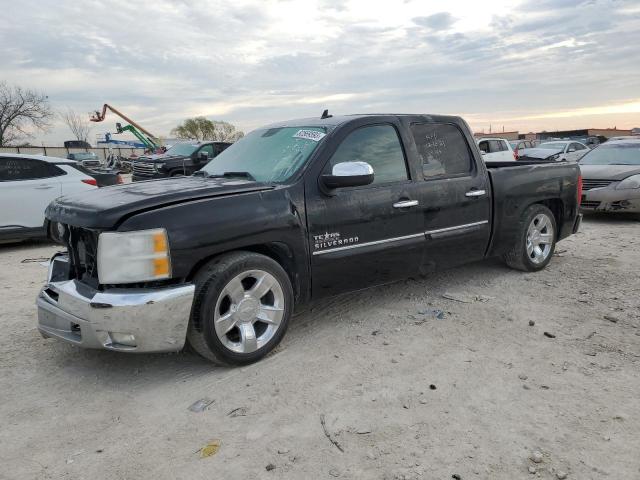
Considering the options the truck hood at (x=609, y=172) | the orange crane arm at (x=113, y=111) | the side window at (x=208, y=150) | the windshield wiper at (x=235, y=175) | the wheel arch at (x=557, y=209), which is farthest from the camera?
the orange crane arm at (x=113, y=111)

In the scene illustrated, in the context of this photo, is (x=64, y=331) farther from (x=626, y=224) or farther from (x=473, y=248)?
(x=626, y=224)

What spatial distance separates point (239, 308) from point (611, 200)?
847cm

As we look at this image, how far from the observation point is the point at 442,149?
15.8 ft

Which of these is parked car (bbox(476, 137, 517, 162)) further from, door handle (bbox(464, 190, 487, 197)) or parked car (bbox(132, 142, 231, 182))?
door handle (bbox(464, 190, 487, 197))

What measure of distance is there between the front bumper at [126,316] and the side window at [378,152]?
1.67 meters

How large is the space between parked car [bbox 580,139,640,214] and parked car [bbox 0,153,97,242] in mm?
8830

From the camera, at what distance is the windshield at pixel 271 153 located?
3.99 metres

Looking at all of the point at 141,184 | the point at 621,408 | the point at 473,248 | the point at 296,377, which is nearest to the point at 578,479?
the point at 621,408

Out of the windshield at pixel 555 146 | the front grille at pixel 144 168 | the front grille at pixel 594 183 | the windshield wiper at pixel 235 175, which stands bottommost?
the front grille at pixel 594 183

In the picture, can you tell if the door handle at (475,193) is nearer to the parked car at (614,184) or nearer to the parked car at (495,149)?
the parked car at (614,184)

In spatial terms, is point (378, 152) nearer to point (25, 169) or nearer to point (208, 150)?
point (25, 169)

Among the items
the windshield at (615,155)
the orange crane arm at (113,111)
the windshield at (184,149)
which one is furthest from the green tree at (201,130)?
the windshield at (615,155)

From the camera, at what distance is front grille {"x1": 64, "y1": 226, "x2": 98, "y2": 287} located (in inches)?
133

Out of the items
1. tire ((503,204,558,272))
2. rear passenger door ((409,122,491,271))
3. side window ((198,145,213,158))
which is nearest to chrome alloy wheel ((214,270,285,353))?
rear passenger door ((409,122,491,271))
